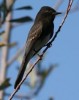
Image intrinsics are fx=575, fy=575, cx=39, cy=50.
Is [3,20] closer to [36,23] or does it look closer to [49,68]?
[36,23]

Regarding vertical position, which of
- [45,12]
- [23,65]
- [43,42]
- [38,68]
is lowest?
[23,65]

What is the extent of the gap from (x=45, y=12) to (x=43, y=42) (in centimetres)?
54

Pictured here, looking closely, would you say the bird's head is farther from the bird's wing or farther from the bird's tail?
the bird's tail

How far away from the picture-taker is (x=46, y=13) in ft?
20.9

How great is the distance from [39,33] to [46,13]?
415 mm

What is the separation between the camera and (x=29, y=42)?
19.2 ft

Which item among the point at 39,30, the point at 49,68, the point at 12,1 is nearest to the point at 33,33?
the point at 39,30

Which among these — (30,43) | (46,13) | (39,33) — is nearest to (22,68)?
(30,43)

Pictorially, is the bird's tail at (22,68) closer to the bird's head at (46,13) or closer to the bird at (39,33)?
the bird at (39,33)

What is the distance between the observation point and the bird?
5.71 m

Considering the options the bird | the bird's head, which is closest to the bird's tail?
the bird

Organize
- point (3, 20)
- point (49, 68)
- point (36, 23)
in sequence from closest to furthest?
1. point (3, 20)
2. point (36, 23)
3. point (49, 68)

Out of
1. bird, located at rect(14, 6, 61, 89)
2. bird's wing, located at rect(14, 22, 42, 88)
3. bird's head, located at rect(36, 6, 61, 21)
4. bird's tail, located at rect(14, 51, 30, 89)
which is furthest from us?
bird's head, located at rect(36, 6, 61, 21)

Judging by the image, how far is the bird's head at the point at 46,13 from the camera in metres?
6.26
